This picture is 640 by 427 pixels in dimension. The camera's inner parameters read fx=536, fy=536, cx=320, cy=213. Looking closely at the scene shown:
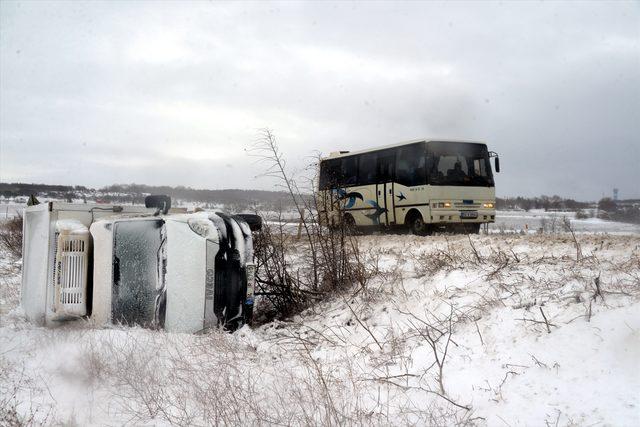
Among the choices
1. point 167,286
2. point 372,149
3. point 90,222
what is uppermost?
point 372,149

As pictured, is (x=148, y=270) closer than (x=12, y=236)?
Yes

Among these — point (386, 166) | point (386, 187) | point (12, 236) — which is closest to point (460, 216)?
point (386, 187)

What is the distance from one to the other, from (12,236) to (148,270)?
11443 mm

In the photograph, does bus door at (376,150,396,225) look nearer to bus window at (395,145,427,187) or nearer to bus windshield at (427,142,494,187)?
bus window at (395,145,427,187)

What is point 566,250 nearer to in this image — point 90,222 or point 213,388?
point 213,388

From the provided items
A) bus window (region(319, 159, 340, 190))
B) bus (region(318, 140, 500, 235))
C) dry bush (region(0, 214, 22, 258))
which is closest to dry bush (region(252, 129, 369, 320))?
bus window (region(319, 159, 340, 190))

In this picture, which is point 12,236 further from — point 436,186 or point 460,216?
point 460,216

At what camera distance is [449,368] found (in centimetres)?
401

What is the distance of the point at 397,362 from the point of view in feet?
14.3

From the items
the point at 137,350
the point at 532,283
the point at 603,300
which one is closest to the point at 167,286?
the point at 137,350

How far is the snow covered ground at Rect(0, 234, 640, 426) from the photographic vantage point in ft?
11.3

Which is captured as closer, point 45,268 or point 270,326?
point 45,268

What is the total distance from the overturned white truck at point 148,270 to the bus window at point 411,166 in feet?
32.9

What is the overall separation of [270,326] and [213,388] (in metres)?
2.24
